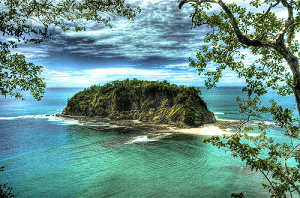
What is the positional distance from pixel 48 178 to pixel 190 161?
67.2 ft

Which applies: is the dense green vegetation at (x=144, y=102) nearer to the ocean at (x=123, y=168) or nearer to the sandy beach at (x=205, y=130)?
the sandy beach at (x=205, y=130)

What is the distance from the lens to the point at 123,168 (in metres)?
26.7

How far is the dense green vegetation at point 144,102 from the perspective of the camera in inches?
2077

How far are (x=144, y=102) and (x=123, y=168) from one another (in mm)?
35950

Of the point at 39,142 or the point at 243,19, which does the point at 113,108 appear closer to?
the point at 39,142

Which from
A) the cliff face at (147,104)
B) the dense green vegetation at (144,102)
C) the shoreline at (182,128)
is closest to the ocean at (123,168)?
the shoreline at (182,128)

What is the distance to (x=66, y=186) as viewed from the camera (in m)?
22.0

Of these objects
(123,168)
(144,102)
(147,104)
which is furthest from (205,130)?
(123,168)

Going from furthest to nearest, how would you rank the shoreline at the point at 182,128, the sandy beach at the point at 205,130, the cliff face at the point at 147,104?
Result: 1. the cliff face at the point at 147,104
2. the shoreline at the point at 182,128
3. the sandy beach at the point at 205,130

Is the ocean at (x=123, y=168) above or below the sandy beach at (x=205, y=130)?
Result: below

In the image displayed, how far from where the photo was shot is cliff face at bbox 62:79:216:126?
5244 cm

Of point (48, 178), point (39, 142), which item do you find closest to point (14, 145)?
point (39, 142)

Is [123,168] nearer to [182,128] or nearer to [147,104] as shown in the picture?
[182,128]

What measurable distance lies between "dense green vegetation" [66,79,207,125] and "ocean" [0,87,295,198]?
1117 cm
